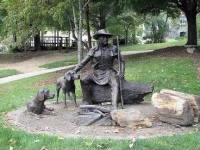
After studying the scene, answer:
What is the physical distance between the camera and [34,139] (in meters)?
7.22

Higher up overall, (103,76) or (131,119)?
(103,76)

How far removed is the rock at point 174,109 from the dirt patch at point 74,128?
0.12 meters

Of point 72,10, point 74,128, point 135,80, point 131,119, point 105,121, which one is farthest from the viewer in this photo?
point 72,10

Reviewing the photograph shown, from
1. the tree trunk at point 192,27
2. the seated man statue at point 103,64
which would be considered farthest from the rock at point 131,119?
the tree trunk at point 192,27

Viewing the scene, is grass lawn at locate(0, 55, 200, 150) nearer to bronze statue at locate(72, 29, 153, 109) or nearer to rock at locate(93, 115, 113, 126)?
rock at locate(93, 115, 113, 126)

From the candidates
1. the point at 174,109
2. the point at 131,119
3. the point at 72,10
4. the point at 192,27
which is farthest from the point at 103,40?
the point at 192,27

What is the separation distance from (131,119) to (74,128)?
3.36 ft

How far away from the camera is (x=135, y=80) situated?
15836mm

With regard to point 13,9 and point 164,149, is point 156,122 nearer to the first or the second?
point 164,149

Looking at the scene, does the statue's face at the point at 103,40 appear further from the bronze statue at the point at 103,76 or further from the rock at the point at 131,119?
the rock at the point at 131,119

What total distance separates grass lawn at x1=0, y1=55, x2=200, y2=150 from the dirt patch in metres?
0.34

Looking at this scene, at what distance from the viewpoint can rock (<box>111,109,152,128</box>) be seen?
812 centimetres

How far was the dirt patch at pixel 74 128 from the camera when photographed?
777cm

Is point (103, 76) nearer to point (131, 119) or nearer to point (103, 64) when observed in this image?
point (103, 64)
